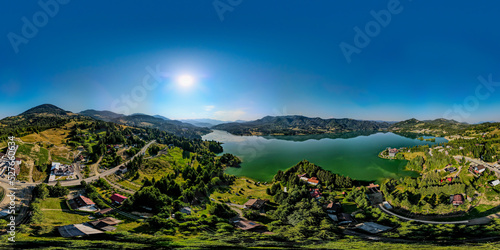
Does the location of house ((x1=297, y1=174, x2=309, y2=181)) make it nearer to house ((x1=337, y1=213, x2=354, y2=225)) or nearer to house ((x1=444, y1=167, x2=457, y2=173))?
house ((x1=337, y1=213, x2=354, y2=225))

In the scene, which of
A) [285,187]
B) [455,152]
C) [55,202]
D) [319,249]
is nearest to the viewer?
[319,249]

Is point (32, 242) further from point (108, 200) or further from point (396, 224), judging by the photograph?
point (396, 224)

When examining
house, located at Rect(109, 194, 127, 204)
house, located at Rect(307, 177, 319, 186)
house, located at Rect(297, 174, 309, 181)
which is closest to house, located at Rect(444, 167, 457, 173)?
house, located at Rect(307, 177, 319, 186)

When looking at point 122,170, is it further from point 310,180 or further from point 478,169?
point 478,169

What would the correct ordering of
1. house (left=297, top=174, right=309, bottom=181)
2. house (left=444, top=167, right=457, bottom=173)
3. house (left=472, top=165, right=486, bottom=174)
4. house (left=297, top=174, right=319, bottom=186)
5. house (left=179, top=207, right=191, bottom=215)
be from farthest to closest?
house (left=297, top=174, right=309, bottom=181), house (left=444, top=167, right=457, bottom=173), house (left=297, top=174, right=319, bottom=186), house (left=472, top=165, right=486, bottom=174), house (left=179, top=207, right=191, bottom=215)

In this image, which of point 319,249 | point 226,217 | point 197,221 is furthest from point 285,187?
point 319,249
